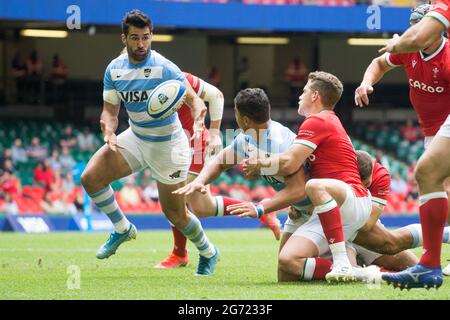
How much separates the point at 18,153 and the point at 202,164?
13254 millimetres

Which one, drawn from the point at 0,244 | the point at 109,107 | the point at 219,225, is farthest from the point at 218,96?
the point at 219,225

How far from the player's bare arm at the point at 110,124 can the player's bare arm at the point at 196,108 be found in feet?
2.17

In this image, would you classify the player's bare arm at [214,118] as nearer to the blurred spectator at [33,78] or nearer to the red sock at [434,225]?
the red sock at [434,225]

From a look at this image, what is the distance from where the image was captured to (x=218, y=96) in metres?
9.85

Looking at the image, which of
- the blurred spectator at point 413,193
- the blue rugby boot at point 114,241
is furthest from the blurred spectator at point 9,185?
the blue rugby boot at point 114,241

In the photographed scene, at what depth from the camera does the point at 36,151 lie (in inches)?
920

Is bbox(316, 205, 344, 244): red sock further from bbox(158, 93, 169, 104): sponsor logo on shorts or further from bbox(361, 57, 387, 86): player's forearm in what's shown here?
bbox(158, 93, 169, 104): sponsor logo on shorts

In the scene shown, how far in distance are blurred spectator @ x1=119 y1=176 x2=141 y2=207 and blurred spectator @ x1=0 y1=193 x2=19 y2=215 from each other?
2.23 m

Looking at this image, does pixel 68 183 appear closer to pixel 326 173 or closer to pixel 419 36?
pixel 326 173

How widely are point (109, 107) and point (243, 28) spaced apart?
16.1 meters

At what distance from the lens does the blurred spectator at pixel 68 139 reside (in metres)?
23.6

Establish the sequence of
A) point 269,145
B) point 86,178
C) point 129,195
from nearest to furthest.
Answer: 1. point 269,145
2. point 86,178
3. point 129,195

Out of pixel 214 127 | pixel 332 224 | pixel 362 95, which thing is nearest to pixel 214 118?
pixel 214 127

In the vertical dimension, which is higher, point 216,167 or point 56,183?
point 216,167
